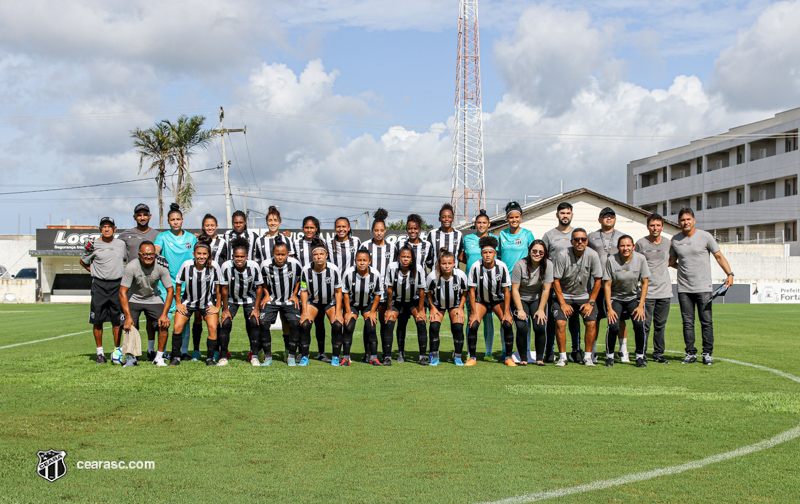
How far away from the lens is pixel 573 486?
387cm

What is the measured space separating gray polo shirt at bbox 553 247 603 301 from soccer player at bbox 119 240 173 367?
4850 mm

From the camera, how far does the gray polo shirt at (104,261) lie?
853 cm

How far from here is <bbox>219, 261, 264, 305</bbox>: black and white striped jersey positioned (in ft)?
28.0

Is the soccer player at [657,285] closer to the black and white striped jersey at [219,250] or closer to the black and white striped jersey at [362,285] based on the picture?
the black and white striped jersey at [362,285]

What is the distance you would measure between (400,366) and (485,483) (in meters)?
4.60

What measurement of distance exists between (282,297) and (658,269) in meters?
4.87

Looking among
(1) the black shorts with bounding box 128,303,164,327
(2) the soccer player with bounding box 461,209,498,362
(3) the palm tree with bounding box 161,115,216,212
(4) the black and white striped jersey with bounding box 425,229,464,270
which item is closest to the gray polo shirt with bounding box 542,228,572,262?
(2) the soccer player with bounding box 461,209,498,362

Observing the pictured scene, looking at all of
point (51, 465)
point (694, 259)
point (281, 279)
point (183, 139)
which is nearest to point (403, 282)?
point (281, 279)

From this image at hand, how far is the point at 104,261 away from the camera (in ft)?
28.1

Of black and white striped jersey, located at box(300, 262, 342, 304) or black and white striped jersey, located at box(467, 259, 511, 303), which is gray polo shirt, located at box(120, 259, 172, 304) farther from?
black and white striped jersey, located at box(467, 259, 511, 303)

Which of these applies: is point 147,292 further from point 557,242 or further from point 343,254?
point 557,242

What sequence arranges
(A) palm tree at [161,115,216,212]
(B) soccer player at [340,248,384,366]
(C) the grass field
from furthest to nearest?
(A) palm tree at [161,115,216,212]
(B) soccer player at [340,248,384,366]
(C) the grass field

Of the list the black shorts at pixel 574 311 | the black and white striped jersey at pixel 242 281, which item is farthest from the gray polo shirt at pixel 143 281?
the black shorts at pixel 574 311

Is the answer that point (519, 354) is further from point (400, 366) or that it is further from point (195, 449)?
point (195, 449)
